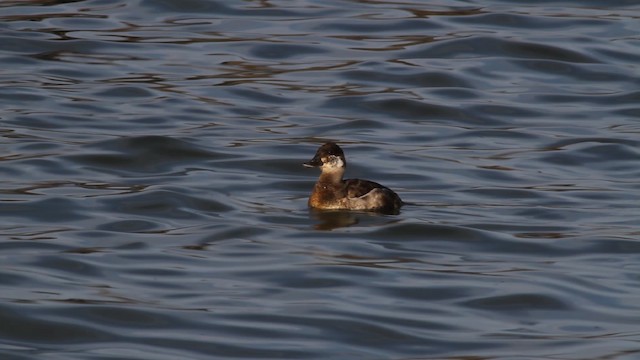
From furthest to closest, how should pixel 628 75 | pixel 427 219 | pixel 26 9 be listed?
pixel 26 9
pixel 628 75
pixel 427 219

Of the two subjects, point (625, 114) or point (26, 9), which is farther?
point (26, 9)

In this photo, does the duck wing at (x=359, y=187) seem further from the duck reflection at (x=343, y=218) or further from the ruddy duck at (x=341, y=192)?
the duck reflection at (x=343, y=218)

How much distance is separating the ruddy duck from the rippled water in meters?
0.12

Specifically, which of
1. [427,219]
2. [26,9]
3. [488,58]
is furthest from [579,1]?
[427,219]

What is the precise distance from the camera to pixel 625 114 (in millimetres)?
17859

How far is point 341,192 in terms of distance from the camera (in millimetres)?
13859

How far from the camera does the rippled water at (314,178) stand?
1045 centimetres

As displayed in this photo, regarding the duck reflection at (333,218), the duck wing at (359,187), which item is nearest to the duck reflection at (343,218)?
the duck reflection at (333,218)

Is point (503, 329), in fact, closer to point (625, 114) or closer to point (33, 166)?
point (33, 166)

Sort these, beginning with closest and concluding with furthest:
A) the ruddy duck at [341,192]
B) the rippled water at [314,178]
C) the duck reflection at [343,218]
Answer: the rippled water at [314,178]
the duck reflection at [343,218]
the ruddy duck at [341,192]

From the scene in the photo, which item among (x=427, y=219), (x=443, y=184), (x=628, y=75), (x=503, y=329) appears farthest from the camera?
(x=628, y=75)

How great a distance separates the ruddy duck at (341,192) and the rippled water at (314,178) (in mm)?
116

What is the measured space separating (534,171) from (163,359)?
6.47 meters

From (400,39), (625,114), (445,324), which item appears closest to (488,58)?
(400,39)
